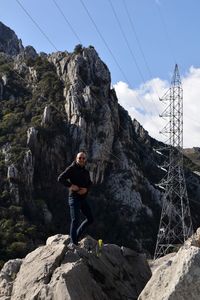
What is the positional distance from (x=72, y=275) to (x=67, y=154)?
227 ft

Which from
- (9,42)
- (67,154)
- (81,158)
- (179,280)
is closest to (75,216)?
(81,158)

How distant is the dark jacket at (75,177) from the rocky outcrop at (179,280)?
11.9ft

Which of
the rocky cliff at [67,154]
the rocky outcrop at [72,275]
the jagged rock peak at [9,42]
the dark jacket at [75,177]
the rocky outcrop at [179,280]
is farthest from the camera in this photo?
the jagged rock peak at [9,42]

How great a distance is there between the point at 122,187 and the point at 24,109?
2421cm

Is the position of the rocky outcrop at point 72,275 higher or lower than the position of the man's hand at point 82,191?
lower

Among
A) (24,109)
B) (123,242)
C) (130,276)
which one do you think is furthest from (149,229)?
(130,276)

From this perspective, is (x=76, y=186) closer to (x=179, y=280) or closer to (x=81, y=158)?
(x=81, y=158)

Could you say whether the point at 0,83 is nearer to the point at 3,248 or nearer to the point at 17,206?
the point at 17,206

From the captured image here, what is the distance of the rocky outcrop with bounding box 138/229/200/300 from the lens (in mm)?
8039

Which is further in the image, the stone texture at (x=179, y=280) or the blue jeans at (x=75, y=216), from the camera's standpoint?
the blue jeans at (x=75, y=216)

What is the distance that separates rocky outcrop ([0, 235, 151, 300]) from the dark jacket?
1.42 meters

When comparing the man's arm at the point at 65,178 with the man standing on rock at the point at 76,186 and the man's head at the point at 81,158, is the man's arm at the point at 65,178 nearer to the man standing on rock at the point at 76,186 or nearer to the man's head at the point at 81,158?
the man standing on rock at the point at 76,186

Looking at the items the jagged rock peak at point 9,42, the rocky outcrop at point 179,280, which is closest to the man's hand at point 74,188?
the rocky outcrop at point 179,280

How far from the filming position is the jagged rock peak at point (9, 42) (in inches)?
6513
